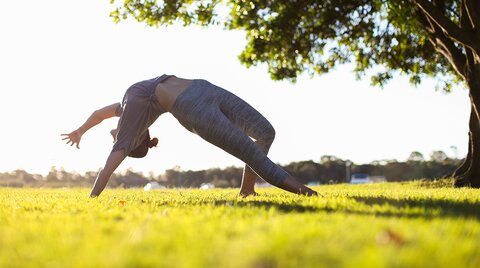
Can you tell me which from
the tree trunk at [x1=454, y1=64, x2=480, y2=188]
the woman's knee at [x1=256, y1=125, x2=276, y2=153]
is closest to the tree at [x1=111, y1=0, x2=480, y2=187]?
the tree trunk at [x1=454, y1=64, x2=480, y2=188]

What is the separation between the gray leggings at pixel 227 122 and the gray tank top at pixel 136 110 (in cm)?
35

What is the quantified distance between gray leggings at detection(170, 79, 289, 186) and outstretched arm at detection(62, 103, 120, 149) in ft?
3.56

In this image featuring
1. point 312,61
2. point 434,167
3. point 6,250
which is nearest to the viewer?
point 6,250

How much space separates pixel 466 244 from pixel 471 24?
11761 millimetres

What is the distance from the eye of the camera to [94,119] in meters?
6.09

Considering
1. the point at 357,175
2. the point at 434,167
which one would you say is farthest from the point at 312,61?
the point at 357,175

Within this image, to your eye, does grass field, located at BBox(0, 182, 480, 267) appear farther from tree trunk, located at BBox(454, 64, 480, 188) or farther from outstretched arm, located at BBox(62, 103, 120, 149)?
tree trunk, located at BBox(454, 64, 480, 188)

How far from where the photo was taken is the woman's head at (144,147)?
5996 millimetres

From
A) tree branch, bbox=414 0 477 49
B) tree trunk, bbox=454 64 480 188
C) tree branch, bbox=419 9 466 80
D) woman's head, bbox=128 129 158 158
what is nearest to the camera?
woman's head, bbox=128 129 158 158

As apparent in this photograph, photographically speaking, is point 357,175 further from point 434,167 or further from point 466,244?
point 466,244

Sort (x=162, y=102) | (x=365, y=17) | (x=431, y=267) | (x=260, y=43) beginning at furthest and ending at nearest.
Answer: (x=365, y=17), (x=260, y=43), (x=162, y=102), (x=431, y=267)

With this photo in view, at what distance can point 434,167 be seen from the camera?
7275cm

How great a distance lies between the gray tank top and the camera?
550 cm

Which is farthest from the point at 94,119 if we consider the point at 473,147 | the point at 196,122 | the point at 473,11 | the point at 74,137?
the point at 473,147
